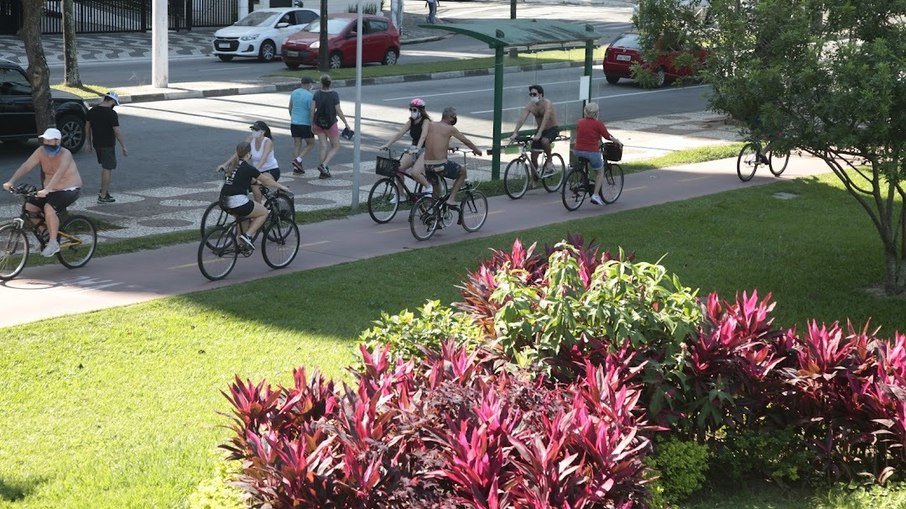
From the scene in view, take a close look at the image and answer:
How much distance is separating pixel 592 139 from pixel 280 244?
18.9ft

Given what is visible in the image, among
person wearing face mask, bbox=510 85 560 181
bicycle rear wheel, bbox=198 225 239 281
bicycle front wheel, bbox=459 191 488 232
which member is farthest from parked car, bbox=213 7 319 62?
bicycle rear wheel, bbox=198 225 239 281

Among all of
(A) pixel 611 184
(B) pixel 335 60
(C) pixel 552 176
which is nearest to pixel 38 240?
(A) pixel 611 184

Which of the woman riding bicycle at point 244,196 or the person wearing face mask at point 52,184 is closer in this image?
the person wearing face mask at point 52,184

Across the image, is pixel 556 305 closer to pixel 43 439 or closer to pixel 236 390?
pixel 236 390

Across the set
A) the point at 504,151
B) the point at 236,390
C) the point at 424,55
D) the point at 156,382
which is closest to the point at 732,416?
the point at 236,390

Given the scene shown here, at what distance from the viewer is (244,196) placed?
12938 mm

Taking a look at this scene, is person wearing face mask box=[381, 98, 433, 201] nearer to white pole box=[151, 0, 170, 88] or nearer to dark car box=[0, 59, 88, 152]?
dark car box=[0, 59, 88, 152]

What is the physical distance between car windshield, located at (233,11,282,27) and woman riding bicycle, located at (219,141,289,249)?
27.3m

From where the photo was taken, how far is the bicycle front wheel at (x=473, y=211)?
15602 millimetres

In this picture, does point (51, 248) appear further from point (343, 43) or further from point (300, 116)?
point (343, 43)

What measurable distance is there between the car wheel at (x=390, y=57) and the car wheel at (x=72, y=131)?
18375mm

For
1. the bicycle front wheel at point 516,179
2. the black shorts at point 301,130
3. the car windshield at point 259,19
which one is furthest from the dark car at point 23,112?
the car windshield at point 259,19

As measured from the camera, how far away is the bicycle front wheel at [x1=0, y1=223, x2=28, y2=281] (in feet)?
40.4

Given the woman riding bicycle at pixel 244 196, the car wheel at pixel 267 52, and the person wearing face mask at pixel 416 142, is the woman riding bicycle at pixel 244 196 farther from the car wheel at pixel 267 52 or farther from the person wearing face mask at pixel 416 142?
the car wheel at pixel 267 52
